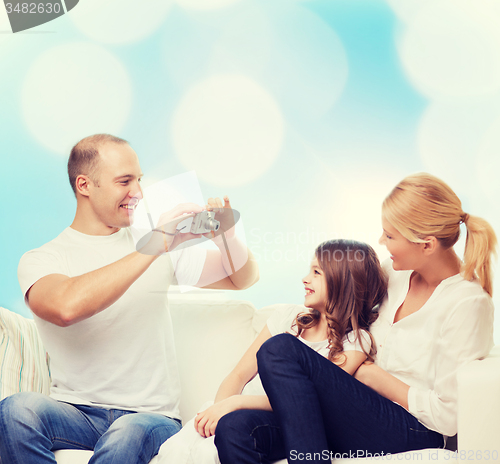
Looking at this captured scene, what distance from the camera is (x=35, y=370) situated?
4.53 feet

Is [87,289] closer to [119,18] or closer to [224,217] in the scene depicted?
[224,217]

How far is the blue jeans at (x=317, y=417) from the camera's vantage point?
1.00 metres

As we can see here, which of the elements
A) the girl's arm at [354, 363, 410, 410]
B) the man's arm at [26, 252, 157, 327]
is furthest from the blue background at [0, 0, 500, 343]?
the man's arm at [26, 252, 157, 327]

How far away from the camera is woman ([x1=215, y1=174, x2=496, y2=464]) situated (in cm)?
100

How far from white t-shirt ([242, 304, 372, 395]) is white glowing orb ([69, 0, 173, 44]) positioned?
1352mm

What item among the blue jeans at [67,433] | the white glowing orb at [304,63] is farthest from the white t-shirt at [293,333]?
the white glowing orb at [304,63]

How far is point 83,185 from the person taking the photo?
4.46 ft

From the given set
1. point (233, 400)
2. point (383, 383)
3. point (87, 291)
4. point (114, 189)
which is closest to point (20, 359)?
point (87, 291)

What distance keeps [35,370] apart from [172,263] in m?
0.52

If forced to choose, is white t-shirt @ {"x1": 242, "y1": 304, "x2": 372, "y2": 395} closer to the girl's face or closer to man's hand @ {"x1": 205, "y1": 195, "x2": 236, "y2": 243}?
the girl's face

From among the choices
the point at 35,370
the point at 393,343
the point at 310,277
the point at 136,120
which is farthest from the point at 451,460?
the point at 136,120

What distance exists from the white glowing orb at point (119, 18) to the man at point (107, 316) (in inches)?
31.8

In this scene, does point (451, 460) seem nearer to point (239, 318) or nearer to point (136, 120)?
point (239, 318)

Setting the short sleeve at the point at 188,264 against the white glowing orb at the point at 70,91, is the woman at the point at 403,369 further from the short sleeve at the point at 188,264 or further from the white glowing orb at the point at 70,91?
the white glowing orb at the point at 70,91
